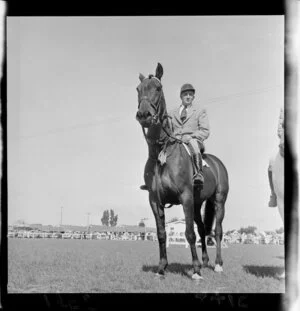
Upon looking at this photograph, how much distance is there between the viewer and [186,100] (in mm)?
8758

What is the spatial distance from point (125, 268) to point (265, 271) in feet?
7.26

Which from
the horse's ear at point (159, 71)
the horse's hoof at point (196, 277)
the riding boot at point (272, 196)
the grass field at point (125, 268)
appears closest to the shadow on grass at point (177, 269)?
the grass field at point (125, 268)

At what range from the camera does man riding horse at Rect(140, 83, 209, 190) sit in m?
8.70

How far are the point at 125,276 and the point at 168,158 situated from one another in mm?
1929

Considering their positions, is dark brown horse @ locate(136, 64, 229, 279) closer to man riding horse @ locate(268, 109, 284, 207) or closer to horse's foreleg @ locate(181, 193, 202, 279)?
horse's foreleg @ locate(181, 193, 202, 279)

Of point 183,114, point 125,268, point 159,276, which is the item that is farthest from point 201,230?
point 183,114

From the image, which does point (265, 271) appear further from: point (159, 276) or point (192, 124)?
point (192, 124)

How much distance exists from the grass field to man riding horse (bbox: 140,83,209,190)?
129 cm

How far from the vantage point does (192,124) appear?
8.91 m

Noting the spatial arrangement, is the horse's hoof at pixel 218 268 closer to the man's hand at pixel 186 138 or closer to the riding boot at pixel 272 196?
the riding boot at pixel 272 196
